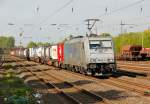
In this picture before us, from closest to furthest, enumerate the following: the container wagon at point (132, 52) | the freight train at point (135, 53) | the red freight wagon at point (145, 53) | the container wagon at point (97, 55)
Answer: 1. the container wagon at point (97, 55)
2. the red freight wagon at point (145, 53)
3. the freight train at point (135, 53)
4. the container wagon at point (132, 52)

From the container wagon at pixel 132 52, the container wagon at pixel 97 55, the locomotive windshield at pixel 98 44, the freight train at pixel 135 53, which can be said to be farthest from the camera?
the container wagon at pixel 132 52

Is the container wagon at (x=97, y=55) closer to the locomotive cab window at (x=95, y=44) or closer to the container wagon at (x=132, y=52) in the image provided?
the locomotive cab window at (x=95, y=44)

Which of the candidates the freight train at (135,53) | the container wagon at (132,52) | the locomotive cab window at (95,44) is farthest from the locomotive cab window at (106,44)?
the container wagon at (132,52)

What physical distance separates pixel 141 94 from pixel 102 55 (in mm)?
10515

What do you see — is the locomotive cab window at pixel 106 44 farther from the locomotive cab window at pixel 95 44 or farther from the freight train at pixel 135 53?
the freight train at pixel 135 53

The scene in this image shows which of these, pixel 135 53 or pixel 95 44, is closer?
pixel 95 44

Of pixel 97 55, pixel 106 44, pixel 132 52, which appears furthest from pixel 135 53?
pixel 97 55

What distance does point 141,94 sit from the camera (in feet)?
59.1

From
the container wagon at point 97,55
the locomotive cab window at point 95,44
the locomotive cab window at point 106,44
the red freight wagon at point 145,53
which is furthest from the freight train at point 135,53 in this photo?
the locomotive cab window at point 95,44

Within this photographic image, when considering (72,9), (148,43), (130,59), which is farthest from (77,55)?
(148,43)

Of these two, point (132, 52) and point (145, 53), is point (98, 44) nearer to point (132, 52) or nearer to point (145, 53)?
point (145, 53)

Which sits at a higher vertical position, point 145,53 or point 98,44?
point 98,44

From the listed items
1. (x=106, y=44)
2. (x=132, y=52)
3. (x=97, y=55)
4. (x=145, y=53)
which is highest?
(x=106, y=44)

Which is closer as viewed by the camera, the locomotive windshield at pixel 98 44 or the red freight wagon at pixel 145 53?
the locomotive windshield at pixel 98 44
